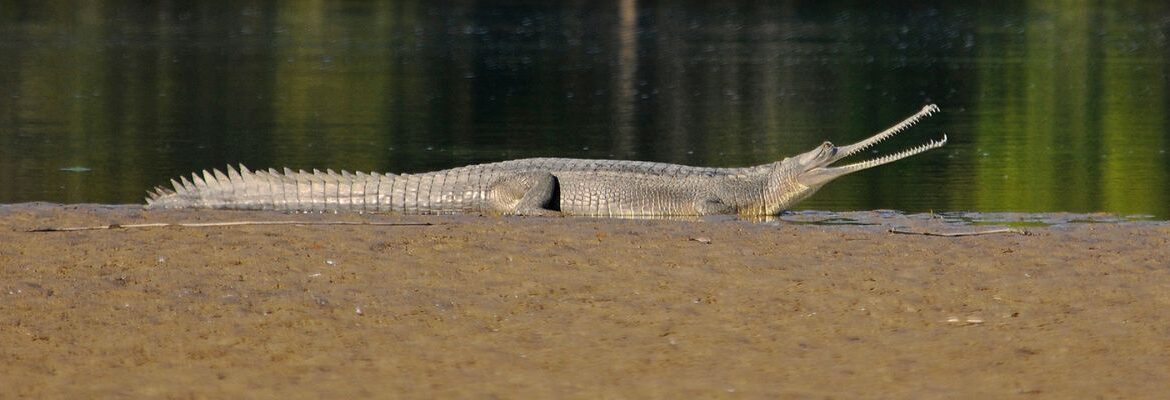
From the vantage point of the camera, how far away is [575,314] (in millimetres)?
6750

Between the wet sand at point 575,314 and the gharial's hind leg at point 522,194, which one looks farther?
the gharial's hind leg at point 522,194

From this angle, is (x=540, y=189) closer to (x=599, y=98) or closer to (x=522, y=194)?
(x=522, y=194)

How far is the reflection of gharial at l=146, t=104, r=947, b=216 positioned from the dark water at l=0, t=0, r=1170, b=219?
53 cm

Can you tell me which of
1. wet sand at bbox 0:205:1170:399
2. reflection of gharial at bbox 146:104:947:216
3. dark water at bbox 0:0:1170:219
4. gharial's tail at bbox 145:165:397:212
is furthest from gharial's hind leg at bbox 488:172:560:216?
wet sand at bbox 0:205:1170:399

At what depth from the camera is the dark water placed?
14.3 meters

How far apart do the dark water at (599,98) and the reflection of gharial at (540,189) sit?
20.9 inches

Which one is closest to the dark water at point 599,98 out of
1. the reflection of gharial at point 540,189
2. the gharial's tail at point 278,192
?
the reflection of gharial at point 540,189

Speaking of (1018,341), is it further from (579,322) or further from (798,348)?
(579,322)

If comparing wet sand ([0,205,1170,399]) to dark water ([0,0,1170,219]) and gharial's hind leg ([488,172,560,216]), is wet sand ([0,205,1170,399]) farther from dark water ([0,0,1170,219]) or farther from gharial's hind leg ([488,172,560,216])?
dark water ([0,0,1170,219])

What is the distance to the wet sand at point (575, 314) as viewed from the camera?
5.84 m

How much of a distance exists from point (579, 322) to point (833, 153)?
5.36 meters

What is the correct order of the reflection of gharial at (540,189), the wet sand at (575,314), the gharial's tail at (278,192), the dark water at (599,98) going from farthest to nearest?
the dark water at (599,98) → the reflection of gharial at (540,189) → the gharial's tail at (278,192) → the wet sand at (575,314)

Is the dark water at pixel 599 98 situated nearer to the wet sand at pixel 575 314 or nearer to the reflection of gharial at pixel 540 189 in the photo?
the reflection of gharial at pixel 540 189

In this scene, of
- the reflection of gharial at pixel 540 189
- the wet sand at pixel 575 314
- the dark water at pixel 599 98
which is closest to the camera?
the wet sand at pixel 575 314
